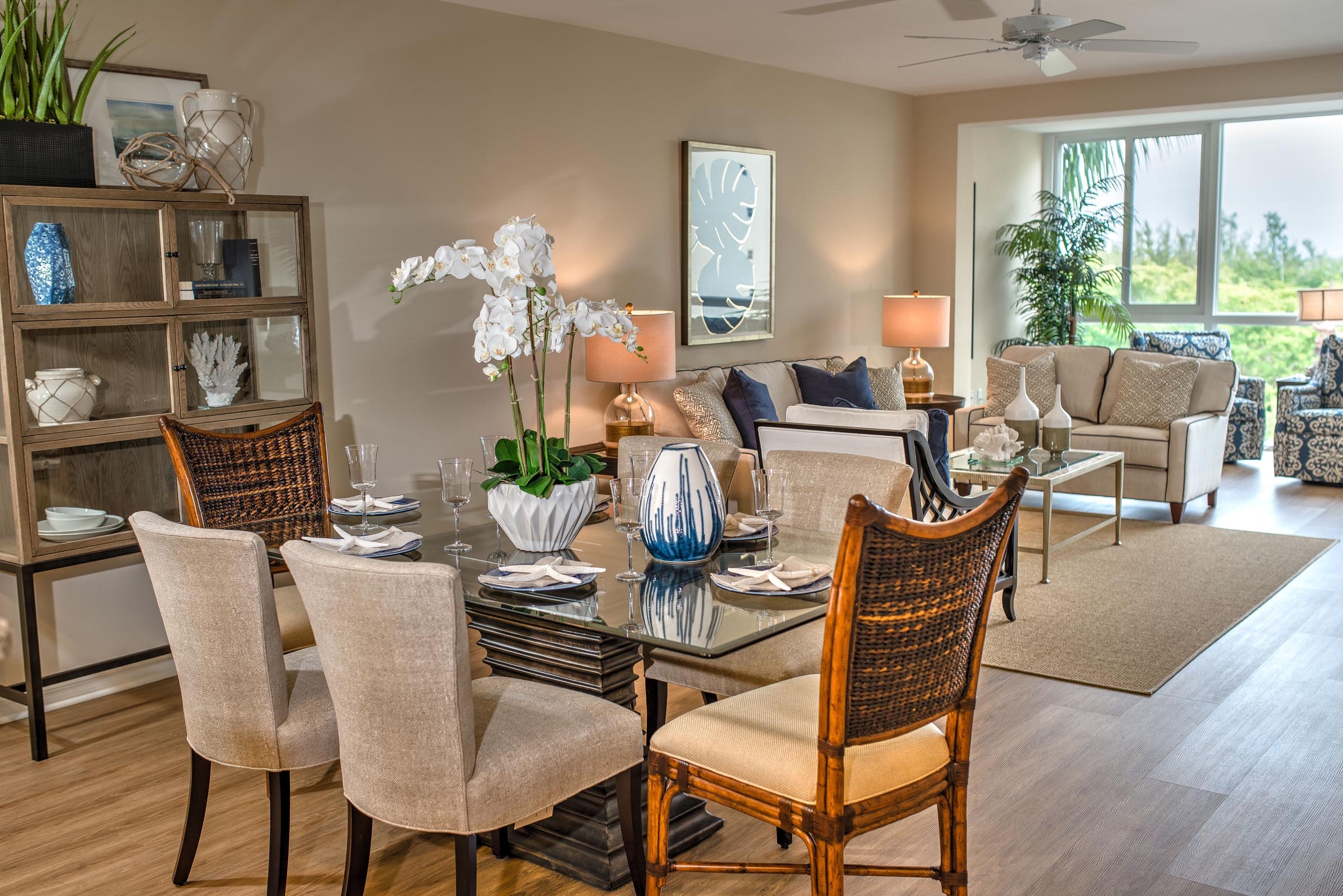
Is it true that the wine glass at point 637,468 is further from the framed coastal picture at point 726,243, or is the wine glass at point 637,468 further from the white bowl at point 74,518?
the framed coastal picture at point 726,243

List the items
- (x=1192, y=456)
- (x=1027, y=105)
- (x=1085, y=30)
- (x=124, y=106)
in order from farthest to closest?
1. (x=1027, y=105)
2. (x=1192, y=456)
3. (x=1085, y=30)
4. (x=124, y=106)

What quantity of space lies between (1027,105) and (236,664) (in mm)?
6885

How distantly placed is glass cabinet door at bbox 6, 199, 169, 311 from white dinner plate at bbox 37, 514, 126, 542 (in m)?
0.65

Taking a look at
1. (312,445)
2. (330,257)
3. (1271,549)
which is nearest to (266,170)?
(330,257)

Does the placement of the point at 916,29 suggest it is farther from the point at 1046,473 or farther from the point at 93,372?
the point at 93,372

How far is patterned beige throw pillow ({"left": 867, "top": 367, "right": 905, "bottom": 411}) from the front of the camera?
6.86 m

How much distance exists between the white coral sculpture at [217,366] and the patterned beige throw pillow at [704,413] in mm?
2322

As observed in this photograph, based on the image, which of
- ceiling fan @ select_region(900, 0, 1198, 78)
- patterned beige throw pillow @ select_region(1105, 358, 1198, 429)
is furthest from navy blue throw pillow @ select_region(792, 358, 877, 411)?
ceiling fan @ select_region(900, 0, 1198, 78)

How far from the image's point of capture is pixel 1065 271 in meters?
8.84

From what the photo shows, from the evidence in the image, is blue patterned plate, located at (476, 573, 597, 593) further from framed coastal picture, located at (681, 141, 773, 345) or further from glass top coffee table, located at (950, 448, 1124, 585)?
framed coastal picture, located at (681, 141, 773, 345)

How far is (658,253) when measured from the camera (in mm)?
6168

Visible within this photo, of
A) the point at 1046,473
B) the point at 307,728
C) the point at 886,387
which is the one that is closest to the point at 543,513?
the point at 307,728

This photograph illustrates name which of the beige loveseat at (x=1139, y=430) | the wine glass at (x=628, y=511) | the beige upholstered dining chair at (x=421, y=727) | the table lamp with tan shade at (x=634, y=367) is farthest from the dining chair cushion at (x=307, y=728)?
the beige loveseat at (x=1139, y=430)

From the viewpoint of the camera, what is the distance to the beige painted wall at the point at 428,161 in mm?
4168
